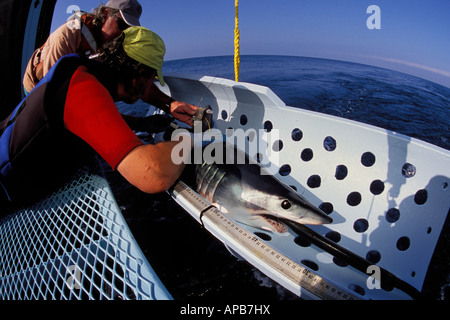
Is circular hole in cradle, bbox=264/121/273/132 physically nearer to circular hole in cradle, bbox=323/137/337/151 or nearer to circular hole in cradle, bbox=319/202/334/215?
circular hole in cradle, bbox=323/137/337/151

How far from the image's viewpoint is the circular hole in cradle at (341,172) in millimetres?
1964

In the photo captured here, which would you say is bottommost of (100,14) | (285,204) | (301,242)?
(301,242)

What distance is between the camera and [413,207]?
158 centimetres

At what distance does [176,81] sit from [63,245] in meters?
2.65

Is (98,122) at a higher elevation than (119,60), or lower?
lower

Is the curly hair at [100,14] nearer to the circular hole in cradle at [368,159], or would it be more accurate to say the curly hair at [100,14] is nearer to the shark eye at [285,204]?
the shark eye at [285,204]

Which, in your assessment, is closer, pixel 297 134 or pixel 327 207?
pixel 327 207

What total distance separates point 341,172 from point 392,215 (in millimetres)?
528

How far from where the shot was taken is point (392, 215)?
169 cm

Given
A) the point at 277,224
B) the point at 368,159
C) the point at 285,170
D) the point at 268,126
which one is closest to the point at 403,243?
the point at 368,159

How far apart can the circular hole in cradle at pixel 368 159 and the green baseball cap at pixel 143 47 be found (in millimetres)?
1977

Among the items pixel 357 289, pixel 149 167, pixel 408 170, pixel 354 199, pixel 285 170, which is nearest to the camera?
pixel 149 167

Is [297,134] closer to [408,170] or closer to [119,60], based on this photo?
[408,170]

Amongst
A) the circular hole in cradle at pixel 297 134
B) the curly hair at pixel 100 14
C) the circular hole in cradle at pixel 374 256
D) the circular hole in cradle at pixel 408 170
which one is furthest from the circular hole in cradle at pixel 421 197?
the curly hair at pixel 100 14
